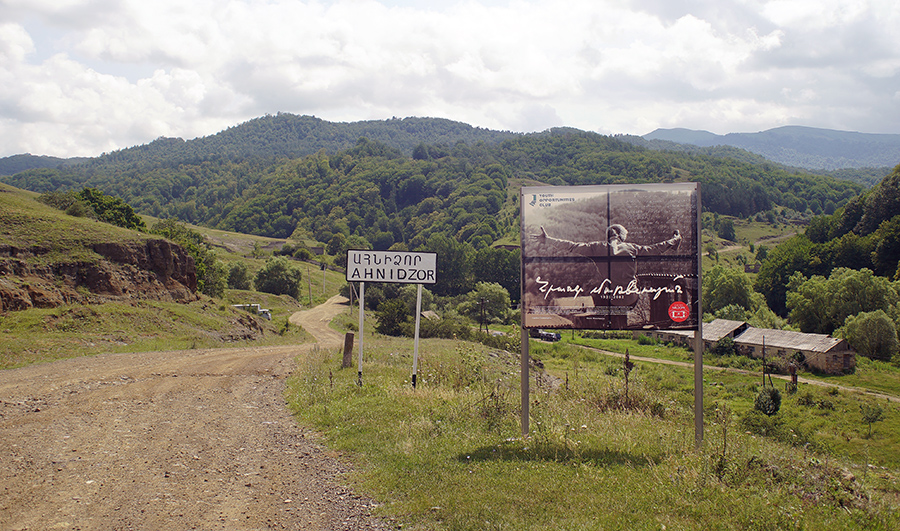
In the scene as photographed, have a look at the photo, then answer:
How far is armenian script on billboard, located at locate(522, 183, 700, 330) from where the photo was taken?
299 inches

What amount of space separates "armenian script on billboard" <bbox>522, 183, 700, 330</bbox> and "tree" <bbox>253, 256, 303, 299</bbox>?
7501 cm

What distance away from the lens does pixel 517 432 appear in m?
8.25

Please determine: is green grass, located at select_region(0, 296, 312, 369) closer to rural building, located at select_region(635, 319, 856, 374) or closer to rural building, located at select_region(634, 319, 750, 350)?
rural building, located at select_region(635, 319, 856, 374)

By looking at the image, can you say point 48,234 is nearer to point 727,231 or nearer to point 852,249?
point 852,249

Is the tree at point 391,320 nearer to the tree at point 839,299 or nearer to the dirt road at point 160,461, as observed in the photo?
the dirt road at point 160,461

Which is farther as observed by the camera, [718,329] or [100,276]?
[718,329]

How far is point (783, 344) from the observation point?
62.6m

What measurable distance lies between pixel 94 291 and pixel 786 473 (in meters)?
28.6

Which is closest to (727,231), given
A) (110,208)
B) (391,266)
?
(110,208)

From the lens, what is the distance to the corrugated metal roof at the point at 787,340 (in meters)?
58.6

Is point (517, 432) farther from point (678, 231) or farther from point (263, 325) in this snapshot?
point (263, 325)

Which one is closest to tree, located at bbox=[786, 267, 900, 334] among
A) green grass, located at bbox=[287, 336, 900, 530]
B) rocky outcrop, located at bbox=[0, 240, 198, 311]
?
rocky outcrop, located at bbox=[0, 240, 198, 311]

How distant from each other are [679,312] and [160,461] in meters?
7.44

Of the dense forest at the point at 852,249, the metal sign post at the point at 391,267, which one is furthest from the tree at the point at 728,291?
the metal sign post at the point at 391,267
